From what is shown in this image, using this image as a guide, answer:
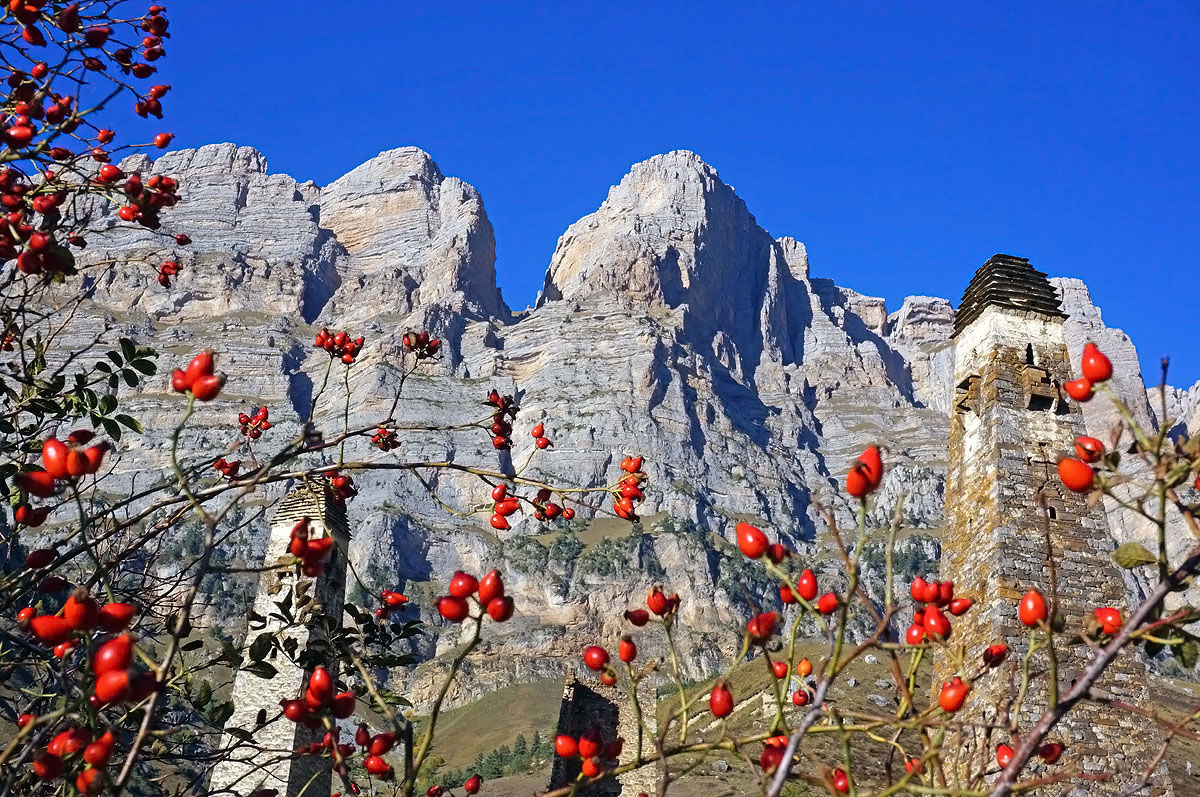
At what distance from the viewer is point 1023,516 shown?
8.82 metres

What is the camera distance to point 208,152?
13288cm

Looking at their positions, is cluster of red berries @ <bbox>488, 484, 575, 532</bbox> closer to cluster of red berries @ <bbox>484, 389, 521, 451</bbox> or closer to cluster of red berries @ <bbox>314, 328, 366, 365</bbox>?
cluster of red berries @ <bbox>484, 389, 521, 451</bbox>

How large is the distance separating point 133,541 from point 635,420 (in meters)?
88.7

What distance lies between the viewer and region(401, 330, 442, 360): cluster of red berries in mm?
4527

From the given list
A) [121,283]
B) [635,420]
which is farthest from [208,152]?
[635,420]

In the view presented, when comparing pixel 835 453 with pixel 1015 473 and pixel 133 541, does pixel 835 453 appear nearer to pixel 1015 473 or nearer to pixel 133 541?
pixel 1015 473

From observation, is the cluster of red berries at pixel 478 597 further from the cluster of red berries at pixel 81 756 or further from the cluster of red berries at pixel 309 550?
the cluster of red berries at pixel 81 756

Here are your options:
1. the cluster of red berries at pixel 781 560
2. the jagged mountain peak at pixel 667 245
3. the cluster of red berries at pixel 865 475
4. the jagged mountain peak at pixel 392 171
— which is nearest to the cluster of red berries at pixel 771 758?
the cluster of red berries at pixel 781 560

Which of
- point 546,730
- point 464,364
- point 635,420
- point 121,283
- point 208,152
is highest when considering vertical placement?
point 208,152

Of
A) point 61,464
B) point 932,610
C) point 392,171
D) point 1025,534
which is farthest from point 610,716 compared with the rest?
point 392,171

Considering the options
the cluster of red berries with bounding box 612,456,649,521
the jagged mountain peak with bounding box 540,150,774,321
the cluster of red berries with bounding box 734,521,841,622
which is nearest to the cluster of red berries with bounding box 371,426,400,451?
the cluster of red berries with bounding box 612,456,649,521

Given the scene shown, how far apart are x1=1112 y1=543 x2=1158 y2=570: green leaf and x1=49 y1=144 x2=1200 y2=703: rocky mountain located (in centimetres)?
5834

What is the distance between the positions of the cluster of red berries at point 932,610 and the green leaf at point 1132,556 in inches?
19.0

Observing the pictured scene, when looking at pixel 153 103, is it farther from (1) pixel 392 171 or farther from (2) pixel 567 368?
(1) pixel 392 171
